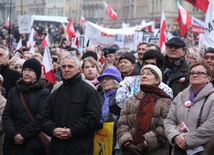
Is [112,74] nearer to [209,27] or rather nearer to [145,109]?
[145,109]

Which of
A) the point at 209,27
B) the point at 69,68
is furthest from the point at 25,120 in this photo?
the point at 209,27

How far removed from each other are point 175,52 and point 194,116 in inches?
74.6

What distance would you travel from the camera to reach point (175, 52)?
31.2 ft

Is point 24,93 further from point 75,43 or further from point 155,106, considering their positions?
point 75,43

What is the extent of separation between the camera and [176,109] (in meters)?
7.96

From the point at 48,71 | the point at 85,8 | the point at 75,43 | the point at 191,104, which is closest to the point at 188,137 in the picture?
the point at 191,104

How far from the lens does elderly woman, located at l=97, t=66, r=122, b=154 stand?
354 inches

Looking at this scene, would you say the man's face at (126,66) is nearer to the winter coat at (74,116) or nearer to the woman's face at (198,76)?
the winter coat at (74,116)

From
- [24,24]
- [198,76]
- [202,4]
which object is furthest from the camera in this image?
[24,24]

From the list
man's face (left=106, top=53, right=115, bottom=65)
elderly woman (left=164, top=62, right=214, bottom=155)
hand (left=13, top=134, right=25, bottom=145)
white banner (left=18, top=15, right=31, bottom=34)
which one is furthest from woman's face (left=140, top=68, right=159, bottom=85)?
white banner (left=18, top=15, right=31, bottom=34)

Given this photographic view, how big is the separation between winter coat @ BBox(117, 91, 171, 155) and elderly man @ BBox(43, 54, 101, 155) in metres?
0.38

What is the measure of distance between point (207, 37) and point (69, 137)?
6.18m

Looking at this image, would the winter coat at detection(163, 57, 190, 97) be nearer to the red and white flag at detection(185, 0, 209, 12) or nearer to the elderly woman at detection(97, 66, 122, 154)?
the elderly woman at detection(97, 66, 122, 154)

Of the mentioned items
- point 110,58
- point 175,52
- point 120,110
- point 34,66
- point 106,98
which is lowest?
point 120,110
